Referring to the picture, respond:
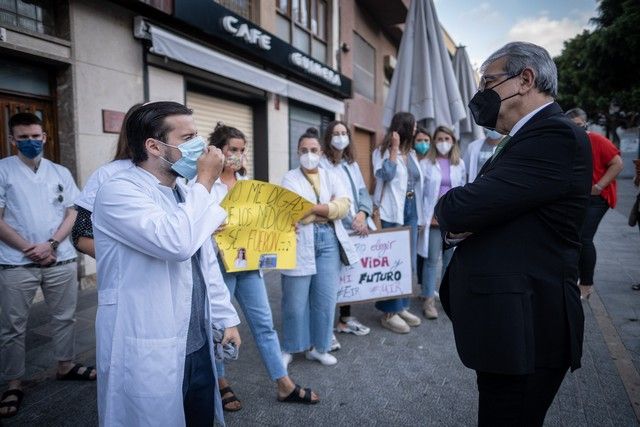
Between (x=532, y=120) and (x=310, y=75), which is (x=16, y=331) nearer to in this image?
(x=532, y=120)

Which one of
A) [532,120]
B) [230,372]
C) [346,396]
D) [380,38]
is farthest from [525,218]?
[380,38]

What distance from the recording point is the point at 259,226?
3.04 metres

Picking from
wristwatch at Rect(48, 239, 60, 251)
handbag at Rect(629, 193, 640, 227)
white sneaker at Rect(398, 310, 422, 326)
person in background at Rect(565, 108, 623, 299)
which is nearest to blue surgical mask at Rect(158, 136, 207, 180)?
wristwatch at Rect(48, 239, 60, 251)

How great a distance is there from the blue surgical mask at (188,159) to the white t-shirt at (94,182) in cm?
51

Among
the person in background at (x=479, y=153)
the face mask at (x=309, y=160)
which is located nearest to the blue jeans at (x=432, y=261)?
the person in background at (x=479, y=153)

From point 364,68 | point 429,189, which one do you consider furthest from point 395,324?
point 364,68

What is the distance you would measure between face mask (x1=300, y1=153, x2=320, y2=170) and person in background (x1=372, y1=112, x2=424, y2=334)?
101cm

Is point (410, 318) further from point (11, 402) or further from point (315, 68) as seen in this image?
point (315, 68)

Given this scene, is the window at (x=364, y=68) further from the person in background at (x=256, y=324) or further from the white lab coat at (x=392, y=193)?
the person in background at (x=256, y=324)

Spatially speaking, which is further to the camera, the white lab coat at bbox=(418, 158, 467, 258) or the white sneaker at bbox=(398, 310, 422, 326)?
the white lab coat at bbox=(418, 158, 467, 258)

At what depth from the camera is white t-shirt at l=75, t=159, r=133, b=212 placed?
214cm

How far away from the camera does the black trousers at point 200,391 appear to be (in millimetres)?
1958

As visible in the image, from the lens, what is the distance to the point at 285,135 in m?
9.40

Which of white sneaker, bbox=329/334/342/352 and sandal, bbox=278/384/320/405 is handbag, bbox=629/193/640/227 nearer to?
white sneaker, bbox=329/334/342/352
